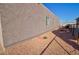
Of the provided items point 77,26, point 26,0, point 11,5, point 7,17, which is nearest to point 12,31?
point 7,17

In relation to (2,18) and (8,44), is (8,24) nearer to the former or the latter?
(2,18)

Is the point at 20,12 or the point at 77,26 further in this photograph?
the point at 77,26

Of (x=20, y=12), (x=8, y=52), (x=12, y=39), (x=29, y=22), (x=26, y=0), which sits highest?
(x=26, y=0)

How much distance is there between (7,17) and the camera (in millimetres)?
3906

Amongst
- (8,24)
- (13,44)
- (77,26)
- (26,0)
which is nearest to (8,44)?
(13,44)

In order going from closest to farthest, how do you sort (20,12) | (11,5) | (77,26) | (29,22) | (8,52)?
1. (8,52)
2. (11,5)
3. (20,12)
4. (29,22)
5. (77,26)

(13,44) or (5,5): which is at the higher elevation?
(5,5)

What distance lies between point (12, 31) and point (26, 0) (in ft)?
3.52

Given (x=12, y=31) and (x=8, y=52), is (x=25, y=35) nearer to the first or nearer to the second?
(x=12, y=31)

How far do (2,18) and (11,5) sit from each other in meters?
0.62

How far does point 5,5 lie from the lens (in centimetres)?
380

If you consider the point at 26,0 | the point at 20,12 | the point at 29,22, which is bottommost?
the point at 29,22

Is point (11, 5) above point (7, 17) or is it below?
above

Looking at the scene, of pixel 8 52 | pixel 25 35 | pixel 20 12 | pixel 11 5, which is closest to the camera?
pixel 8 52
